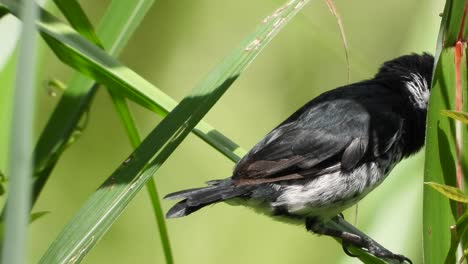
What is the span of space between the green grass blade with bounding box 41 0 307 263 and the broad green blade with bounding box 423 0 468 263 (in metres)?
0.35

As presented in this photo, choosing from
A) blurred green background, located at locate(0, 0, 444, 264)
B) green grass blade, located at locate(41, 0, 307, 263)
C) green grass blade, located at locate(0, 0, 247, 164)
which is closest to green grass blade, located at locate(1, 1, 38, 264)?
green grass blade, located at locate(41, 0, 307, 263)

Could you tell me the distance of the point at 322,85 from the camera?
3211 mm

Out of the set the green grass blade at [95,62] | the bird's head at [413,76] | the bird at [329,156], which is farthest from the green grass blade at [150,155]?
the bird's head at [413,76]

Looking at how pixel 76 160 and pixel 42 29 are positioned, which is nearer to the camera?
pixel 42 29

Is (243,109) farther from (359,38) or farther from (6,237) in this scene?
(6,237)

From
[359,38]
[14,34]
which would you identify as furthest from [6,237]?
[359,38]

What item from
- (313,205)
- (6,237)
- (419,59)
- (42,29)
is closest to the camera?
(6,237)

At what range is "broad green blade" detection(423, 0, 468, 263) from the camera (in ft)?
4.83

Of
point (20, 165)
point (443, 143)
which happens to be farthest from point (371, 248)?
point (20, 165)

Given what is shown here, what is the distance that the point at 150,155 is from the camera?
4.98ft

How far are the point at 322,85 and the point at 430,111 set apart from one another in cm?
174

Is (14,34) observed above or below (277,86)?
above

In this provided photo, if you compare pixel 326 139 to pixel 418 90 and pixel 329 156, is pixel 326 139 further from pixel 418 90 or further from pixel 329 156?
pixel 418 90

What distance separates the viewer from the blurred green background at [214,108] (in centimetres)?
291
